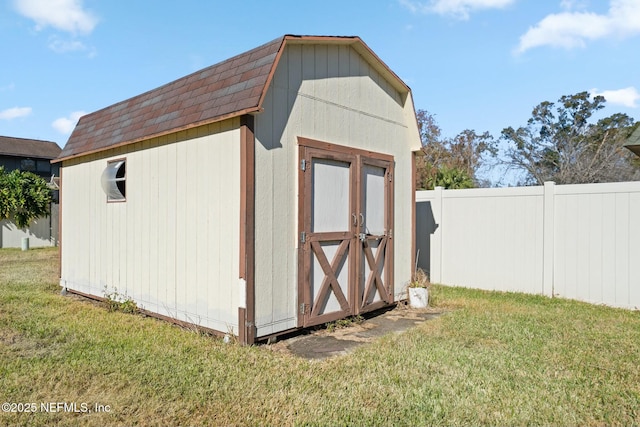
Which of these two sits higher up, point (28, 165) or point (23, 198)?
point (28, 165)

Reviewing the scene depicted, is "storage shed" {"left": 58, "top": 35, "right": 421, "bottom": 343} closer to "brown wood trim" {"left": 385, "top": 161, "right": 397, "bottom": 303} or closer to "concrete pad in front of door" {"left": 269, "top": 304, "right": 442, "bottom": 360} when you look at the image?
"brown wood trim" {"left": 385, "top": 161, "right": 397, "bottom": 303}

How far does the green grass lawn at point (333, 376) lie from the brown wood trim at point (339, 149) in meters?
2.25

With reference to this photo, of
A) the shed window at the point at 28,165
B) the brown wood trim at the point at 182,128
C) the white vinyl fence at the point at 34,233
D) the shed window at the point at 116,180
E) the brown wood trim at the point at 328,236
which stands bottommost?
the white vinyl fence at the point at 34,233

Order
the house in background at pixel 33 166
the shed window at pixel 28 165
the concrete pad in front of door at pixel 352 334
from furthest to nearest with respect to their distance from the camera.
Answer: the shed window at pixel 28 165, the house in background at pixel 33 166, the concrete pad in front of door at pixel 352 334

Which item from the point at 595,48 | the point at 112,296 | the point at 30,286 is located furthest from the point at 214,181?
the point at 595,48

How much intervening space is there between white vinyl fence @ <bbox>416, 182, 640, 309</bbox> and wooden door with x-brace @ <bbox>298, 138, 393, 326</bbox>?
241 centimetres

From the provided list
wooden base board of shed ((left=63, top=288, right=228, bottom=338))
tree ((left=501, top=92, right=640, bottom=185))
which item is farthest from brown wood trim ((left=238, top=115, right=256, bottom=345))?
tree ((left=501, top=92, right=640, bottom=185))

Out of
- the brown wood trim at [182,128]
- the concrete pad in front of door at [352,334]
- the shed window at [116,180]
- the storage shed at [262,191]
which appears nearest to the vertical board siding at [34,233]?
the brown wood trim at [182,128]

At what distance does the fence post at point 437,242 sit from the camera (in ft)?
27.5

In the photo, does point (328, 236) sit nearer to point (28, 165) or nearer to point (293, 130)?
point (293, 130)

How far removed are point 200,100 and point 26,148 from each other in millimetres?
26087

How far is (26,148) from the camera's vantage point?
25797 millimetres

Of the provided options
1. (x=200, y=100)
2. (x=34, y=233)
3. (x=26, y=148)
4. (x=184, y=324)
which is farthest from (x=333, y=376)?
(x=26, y=148)

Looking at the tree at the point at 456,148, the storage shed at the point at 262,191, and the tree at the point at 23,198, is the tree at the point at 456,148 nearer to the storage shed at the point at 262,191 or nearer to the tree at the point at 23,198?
the storage shed at the point at 262,191
